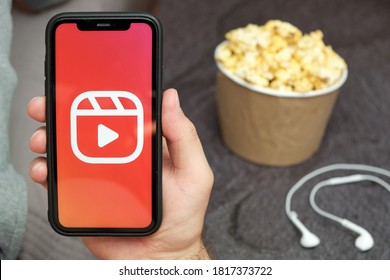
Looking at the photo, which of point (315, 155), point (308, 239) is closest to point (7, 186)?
point (308, 239)

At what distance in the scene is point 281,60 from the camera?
0.76 meters

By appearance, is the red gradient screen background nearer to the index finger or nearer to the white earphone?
the index finger

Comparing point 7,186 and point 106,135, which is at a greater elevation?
point 106,135

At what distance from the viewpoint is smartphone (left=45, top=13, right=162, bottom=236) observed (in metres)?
0.44

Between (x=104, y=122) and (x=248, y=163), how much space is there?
457 mm

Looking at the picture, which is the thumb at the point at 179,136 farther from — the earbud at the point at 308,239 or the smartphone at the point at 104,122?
the earbud at the point at 308,239

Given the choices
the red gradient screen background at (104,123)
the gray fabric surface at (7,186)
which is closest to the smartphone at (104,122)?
the red gradient screen background at (104,123)

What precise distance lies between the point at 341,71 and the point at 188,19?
58 cm

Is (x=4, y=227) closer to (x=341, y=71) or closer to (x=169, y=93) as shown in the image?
(x=169, y=93)

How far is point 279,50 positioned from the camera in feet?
2.55

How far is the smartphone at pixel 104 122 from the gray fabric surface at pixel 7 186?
0.11 m

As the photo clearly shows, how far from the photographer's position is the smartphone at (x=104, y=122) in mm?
441

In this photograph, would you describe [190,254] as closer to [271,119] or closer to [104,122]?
[104,122]

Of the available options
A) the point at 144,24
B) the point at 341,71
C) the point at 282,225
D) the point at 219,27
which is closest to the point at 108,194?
the point at 144,24
